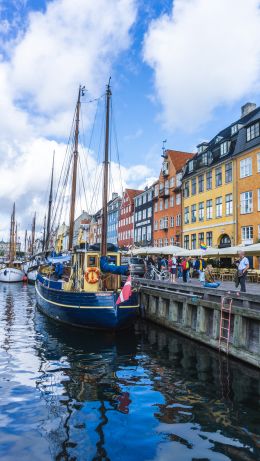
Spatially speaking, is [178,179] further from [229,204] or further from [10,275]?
[10,275]

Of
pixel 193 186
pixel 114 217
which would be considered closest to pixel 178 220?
pixel 193 186

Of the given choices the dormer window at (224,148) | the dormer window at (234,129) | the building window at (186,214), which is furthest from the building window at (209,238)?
the dormer window at (234,129)

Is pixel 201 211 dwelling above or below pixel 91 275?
above

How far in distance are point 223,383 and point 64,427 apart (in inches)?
177

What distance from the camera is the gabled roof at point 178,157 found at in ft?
176

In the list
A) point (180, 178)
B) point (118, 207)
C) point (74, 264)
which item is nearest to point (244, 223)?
point (180, 178)

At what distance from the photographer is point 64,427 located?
712cm

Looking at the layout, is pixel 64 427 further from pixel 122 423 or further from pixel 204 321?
pixel 204 321

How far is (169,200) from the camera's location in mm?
54969

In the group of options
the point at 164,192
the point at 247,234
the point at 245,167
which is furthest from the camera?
the point at 164,192

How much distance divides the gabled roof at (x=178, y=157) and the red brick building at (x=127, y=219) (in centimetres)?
Answer: 1803

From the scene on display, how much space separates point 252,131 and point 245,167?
10.7 ft

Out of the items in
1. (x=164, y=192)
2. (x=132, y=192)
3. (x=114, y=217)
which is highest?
(x=132, y=192)

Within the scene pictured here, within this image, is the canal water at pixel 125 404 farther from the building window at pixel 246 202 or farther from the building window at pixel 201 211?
the building window at pixel 201 211
